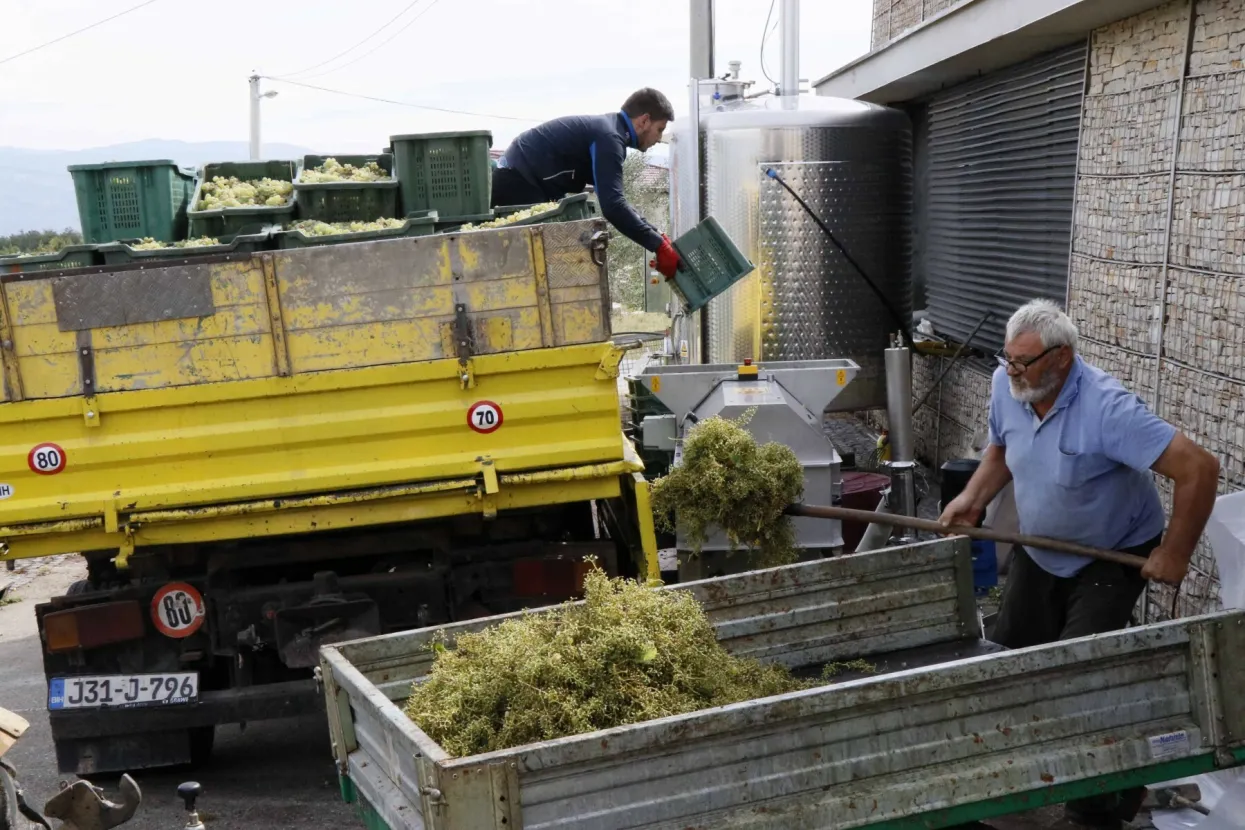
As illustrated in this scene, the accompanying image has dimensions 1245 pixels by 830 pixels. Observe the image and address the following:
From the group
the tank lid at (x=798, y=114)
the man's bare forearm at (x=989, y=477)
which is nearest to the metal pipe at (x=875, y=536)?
the man's bare forearm at (x=989, y=477)

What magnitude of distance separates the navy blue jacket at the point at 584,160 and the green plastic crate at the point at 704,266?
0.34 metres

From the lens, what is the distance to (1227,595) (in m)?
4.45

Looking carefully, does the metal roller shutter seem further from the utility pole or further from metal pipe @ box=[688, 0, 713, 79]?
the utility pole

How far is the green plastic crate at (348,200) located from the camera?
6777 mm

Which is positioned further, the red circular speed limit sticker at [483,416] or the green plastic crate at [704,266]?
the green plastic crate at [704,266]

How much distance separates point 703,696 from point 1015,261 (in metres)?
6.11

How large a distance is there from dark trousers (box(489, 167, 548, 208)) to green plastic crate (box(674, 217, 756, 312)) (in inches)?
42.2

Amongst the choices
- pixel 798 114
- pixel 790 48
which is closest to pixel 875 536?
pixel 798 114

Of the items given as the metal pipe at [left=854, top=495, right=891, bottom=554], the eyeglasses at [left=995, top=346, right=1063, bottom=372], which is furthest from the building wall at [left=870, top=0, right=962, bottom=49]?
the eyeglasses at [left=995, top=346, right=1063, bottom=372]

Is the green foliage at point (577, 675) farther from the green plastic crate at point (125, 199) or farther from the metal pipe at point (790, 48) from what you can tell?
the metal pipe at point (790, 48)

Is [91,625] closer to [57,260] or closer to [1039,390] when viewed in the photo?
[57,260]

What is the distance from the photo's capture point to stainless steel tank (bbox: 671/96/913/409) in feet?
32.2

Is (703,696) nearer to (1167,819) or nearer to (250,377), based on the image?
(1167,819)

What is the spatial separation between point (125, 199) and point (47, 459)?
79.0 inches
